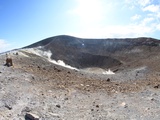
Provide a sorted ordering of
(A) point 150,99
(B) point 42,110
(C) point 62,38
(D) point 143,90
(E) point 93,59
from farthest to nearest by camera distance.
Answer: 1. (C) point 62,38
2. (E) point 93,59
3. (D) point 143,90
4. (A) point 150,99
5. (B) point 42,110

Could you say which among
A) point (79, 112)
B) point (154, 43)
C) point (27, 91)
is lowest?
point (79, 112)

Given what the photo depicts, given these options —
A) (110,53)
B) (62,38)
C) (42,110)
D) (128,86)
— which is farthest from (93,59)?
(42,110)

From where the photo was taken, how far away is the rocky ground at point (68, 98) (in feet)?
36.1

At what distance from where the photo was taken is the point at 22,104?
37.7 ft

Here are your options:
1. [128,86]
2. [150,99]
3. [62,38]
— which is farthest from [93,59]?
[150,99]

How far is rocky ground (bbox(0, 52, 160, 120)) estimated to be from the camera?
11.0 meters

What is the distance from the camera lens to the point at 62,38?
2024 inches

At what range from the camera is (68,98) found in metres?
13.2

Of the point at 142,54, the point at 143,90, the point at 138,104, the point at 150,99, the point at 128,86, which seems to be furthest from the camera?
the point at 142,54

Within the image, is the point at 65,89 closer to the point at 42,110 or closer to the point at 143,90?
the point at 42,110

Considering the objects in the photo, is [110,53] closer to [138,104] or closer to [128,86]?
[128,86]

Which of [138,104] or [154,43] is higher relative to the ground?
[154,43]

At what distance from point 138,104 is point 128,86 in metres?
4.20

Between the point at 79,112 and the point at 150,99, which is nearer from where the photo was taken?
the point at 79,112
